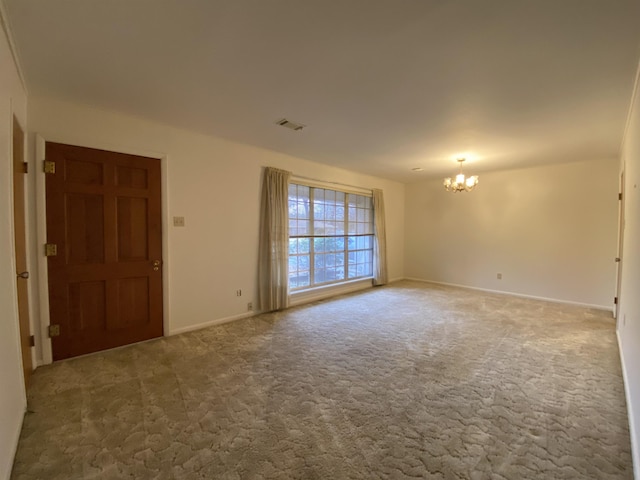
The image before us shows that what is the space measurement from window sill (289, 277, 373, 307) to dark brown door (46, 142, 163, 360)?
6.95 ft

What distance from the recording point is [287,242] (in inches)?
179

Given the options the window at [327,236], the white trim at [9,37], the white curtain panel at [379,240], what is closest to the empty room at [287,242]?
the white trim at [9,37]

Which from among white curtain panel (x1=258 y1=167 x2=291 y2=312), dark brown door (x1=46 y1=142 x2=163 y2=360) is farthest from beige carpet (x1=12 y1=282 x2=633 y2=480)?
white curtain panel (x1=258 y1=167 x2=291 y2=312)

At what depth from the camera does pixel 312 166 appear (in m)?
5.05

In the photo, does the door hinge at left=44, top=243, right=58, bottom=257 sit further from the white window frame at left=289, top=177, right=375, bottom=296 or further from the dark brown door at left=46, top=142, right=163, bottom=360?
the white window frame at left=289, top=177, right=375, bottom=296

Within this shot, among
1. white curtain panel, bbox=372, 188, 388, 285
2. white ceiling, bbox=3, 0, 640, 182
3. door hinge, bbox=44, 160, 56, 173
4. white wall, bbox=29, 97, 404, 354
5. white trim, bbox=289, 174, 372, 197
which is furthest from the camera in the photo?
white curtain panel, bbox=372, 188, 388, 285

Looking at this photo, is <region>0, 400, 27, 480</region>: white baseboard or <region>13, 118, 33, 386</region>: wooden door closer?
<region>0, 400, 27, 480</region>: white baseboard

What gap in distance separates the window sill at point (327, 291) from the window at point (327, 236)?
0.36 feet

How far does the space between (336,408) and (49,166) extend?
3276mm

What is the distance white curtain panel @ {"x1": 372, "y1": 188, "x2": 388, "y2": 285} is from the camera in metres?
6.35

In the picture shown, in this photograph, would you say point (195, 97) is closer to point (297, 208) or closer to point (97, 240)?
point (97, 240)

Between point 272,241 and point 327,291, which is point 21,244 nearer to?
point 272,241

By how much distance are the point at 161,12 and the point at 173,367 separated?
272cm

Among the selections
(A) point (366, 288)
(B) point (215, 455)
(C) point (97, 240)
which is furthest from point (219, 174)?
(A) point (366, 288)
